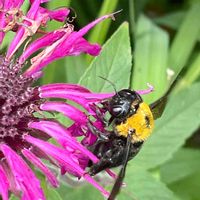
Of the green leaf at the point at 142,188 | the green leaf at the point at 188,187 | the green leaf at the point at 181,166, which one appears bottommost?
the green leaf at the point at 188,187

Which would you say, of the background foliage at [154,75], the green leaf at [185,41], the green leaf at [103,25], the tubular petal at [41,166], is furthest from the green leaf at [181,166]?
the tubular petal at [41,166]

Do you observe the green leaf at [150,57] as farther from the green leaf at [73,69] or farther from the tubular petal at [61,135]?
the tubular petal at [61,135]

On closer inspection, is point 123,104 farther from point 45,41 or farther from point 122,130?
point 45,41

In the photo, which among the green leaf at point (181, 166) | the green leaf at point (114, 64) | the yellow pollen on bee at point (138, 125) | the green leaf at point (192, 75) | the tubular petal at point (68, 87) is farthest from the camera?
the green leaf at point (192, 75)

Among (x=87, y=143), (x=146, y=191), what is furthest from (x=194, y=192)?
(x=87, y=143)

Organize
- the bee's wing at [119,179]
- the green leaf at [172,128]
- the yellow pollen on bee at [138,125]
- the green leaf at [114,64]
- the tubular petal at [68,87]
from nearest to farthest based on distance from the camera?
the bee's wing at [119,179]
the yellow pollen on bee at [138,125]
the tubular petal at [68,87]
the green leaf at [114,64]
the green leaf at [172,128]

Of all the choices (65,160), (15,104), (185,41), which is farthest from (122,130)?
(185,41)

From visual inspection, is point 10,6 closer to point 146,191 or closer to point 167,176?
point 146,191
